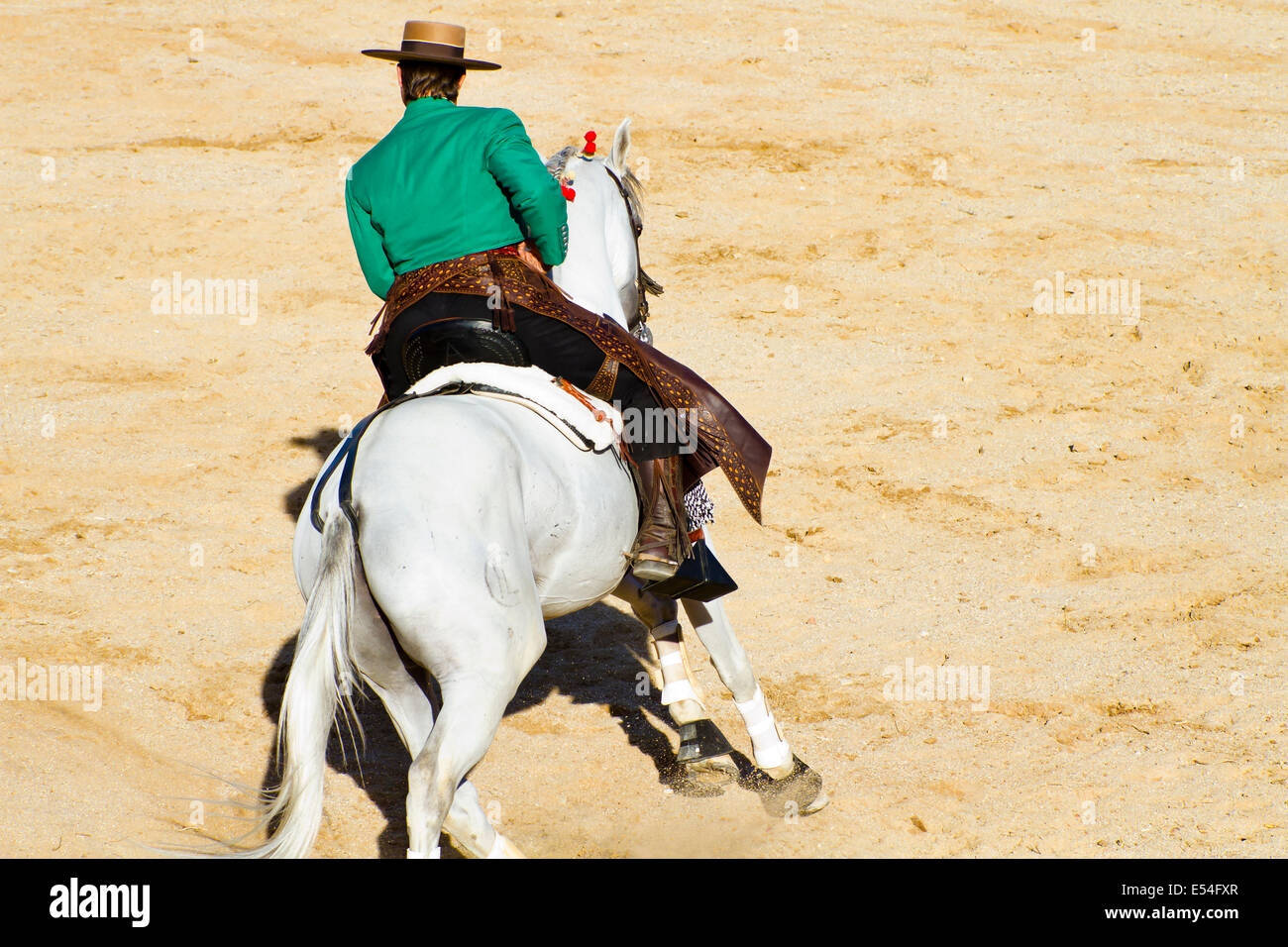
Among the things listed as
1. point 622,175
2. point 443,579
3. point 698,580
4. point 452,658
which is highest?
point 622,175

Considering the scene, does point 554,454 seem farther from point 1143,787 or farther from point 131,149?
point 131,149

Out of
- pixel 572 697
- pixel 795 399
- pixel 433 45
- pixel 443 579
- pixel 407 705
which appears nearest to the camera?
pixel 443 579

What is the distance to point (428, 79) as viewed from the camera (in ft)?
12.9

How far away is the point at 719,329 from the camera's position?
941 cm

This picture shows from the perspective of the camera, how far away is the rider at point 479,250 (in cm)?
379

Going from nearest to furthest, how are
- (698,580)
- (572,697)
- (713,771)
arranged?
(698,580) < (713,771) < (572,697)

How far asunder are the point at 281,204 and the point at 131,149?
72.9 inches

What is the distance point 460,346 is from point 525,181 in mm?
547

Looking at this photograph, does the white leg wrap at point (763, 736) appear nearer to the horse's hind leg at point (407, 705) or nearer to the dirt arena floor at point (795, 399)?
the dirt arena floor at point (795, 399)

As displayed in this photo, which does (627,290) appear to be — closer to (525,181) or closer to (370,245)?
(525,181)

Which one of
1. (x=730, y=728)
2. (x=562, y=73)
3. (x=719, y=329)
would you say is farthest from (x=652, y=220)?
(x=730, y=728)

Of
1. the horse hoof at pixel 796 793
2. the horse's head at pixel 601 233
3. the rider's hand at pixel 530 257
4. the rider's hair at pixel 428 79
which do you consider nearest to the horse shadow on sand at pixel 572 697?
the horse hoof at pixel 796 793

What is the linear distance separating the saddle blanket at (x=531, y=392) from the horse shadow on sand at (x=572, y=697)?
1591 mm

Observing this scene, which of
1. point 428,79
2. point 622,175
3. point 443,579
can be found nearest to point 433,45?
point 428,79
